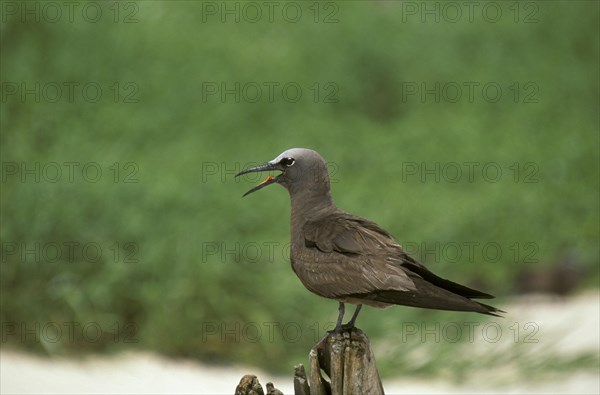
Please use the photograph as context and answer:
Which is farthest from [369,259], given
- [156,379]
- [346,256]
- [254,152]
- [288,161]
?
[254,152]

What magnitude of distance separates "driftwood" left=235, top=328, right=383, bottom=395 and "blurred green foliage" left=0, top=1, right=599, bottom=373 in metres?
2.78

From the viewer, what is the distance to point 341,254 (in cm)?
350

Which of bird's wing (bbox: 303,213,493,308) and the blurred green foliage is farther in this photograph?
the blurred green foliage

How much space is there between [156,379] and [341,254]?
9.73 ft

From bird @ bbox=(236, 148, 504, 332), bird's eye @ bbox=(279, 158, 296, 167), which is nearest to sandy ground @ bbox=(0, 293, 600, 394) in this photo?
bird @ bbox=(236, 148, 504, 332)

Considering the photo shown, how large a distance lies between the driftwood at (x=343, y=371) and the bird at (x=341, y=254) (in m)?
0.06

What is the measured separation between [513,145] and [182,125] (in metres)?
3.57

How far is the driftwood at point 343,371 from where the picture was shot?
3.61 meters

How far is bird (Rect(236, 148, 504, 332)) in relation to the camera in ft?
10.9

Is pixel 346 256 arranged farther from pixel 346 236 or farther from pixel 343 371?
pixel 343 371

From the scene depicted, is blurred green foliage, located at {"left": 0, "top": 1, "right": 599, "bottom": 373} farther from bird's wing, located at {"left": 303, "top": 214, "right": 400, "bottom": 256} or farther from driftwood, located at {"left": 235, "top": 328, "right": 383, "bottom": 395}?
bird's wing, located at {"left": 303, "top": 214, "right": 400, "bottom": 256}

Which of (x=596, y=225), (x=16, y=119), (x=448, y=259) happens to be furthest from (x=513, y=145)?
(x=16, y=119)

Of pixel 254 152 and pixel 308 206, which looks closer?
pixel 308 206

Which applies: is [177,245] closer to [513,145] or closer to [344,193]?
[344,193]
